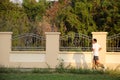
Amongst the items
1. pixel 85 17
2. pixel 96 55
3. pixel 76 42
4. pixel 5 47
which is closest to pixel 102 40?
pixel 76 42

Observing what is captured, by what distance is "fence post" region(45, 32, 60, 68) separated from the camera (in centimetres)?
2058

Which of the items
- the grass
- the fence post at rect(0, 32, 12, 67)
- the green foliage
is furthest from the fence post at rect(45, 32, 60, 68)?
the green foliage

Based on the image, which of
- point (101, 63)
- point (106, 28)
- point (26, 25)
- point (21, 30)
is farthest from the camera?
point (106, 28)

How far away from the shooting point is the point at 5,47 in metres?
20.8

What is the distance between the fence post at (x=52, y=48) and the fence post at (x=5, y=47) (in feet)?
6.59

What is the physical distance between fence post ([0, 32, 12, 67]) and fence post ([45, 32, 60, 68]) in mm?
2009

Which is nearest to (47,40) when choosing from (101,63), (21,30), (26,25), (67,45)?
(67,45)

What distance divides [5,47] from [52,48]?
2459 mm

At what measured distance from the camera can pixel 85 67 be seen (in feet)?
67.4

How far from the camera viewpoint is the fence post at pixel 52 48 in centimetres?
2058

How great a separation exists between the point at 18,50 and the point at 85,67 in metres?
3.66

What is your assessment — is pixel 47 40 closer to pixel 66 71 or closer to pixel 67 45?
pixel 67 45

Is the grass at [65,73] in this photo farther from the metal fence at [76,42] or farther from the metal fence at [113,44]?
the metal fence at [113,44]

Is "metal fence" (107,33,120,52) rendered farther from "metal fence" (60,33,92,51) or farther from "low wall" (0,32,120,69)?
"metal fence" (60,33,92,51)
